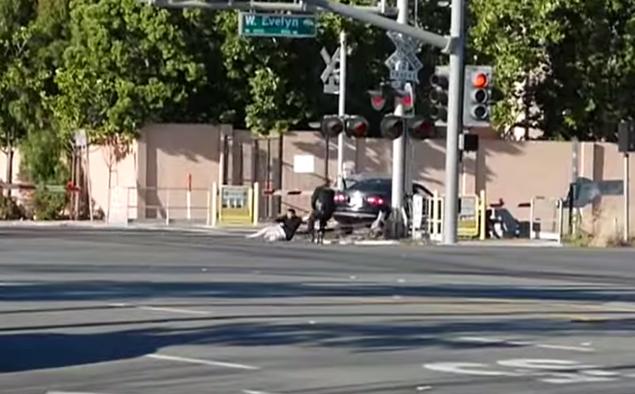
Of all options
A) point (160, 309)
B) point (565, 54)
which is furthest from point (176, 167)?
point (160, 309)

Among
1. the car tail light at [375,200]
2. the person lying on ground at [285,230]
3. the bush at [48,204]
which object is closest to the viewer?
the person lying on ground at [285,230]

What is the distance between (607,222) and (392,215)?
5.32m

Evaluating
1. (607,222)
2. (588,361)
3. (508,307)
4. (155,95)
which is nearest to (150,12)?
(155,95)

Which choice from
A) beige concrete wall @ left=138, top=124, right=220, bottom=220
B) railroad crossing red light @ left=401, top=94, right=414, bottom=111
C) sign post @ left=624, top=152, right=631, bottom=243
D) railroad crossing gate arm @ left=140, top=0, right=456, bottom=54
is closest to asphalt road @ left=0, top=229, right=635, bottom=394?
railroad crossing gate arm @ left=140, top=0, right=456, bottom=54

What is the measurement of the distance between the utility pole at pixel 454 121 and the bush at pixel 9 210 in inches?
811

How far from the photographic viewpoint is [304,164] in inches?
2124

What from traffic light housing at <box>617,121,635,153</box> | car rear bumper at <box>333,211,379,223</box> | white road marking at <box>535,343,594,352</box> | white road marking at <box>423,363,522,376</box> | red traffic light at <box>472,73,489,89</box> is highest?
red traffic light at <box>472,73,489,89</box>

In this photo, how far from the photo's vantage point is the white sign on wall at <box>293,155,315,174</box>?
53938 mm

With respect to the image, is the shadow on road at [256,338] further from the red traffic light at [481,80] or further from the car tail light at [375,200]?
the car tail light at [375,200]

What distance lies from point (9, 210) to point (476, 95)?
21.9 meters

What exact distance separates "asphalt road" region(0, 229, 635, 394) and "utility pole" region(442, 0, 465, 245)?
7.54 metres

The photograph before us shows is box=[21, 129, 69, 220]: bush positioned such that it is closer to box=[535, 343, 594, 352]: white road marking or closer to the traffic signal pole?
the traffic signal pole

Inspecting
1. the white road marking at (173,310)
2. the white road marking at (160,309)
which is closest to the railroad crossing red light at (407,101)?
the white road marking at (160,309)

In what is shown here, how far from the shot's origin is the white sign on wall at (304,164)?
53.9m
